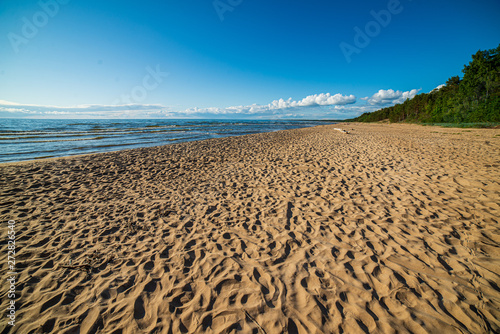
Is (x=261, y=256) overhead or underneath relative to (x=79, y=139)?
overhead

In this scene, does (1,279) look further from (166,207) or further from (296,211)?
(296,211)

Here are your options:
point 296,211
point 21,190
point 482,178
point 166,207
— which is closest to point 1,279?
point 166,207

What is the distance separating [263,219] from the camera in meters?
4.91

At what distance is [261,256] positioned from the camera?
12.0 ft

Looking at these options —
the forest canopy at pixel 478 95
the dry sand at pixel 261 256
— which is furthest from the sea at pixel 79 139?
the forest canopy at pixel 478 95

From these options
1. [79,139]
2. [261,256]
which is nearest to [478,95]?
[261,256]

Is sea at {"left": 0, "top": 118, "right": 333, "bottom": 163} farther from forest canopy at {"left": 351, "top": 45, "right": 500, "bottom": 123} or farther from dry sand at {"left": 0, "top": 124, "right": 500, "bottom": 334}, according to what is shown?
forest canopy at {"left": 351, "top": 45, "right": 500, "bottom": 123}

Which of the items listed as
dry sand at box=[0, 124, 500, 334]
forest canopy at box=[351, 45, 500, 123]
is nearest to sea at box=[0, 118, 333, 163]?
dry sand at box=[0, 124, 500, 334]

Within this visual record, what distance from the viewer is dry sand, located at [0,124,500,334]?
8.45 feet

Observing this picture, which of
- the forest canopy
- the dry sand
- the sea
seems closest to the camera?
the dry sand

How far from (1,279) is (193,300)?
353 centimetres

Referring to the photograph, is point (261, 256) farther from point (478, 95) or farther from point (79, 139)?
point (478, 95)

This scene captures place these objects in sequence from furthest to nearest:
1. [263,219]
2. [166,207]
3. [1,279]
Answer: [166,207] < [263,219] < [1,279]

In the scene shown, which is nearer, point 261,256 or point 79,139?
point 261,256
